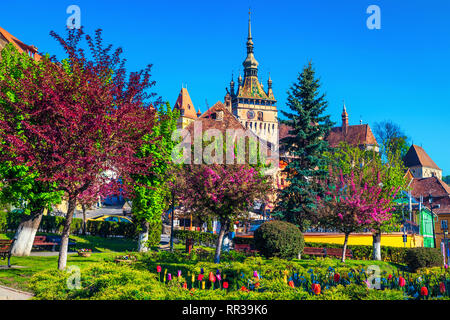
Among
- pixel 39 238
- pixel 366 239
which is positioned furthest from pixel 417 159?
pixel 39 238

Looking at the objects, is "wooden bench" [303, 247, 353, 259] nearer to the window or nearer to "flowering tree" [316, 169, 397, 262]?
"flowering tree" [316, 169, 397, 262]

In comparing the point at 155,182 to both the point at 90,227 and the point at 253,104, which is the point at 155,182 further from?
the point at 253,104

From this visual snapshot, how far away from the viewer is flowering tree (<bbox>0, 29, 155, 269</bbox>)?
38.3 ft

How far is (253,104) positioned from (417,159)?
1873 inches

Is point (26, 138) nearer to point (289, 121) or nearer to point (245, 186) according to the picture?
point (245, 186)

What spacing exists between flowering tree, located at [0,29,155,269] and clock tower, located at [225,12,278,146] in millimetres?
103181

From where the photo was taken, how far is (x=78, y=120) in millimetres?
11414

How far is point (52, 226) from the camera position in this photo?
31.4 metres

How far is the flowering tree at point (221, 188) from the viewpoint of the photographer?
16.9 meters

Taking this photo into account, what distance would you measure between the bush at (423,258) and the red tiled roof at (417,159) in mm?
84939
